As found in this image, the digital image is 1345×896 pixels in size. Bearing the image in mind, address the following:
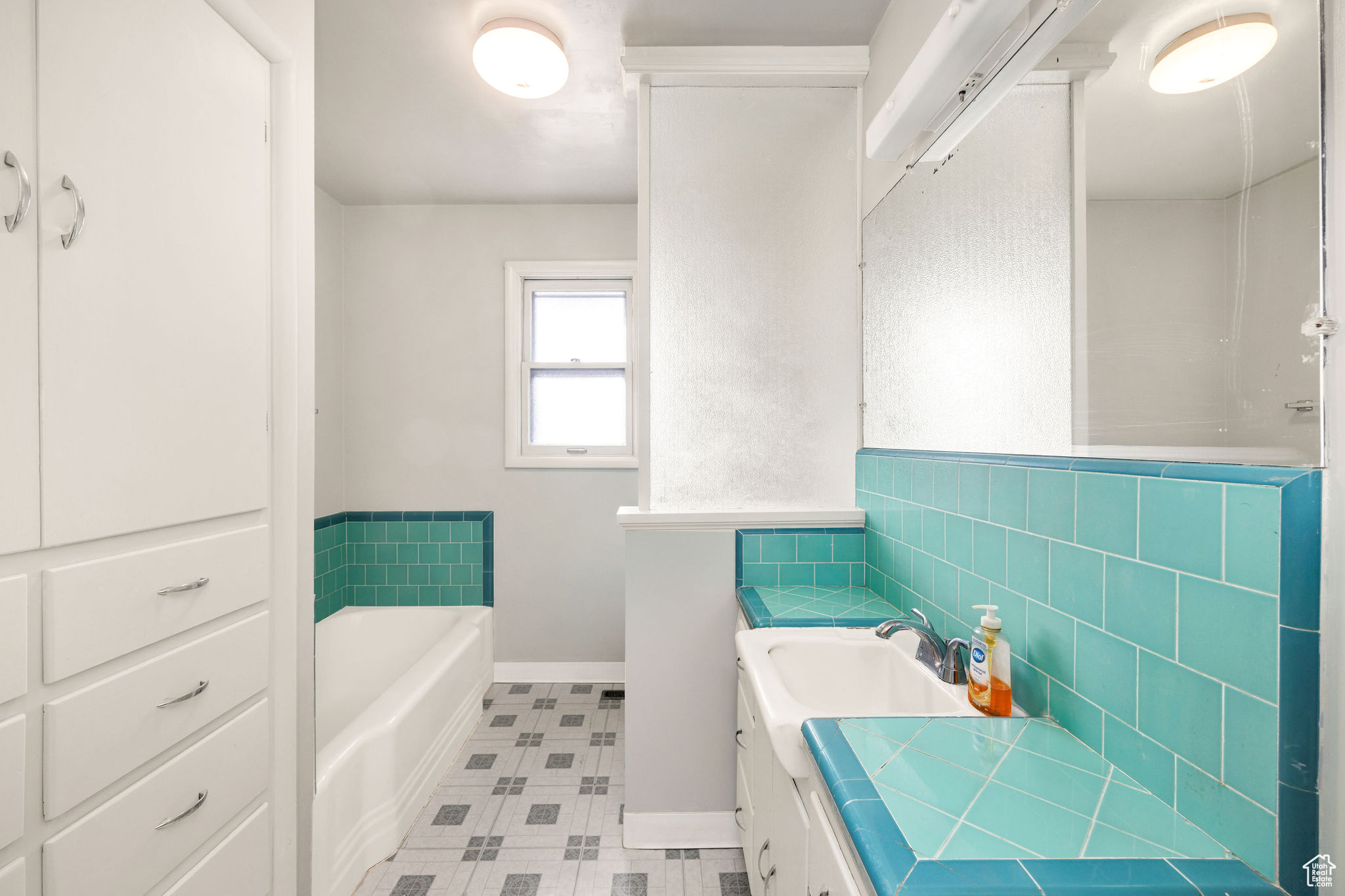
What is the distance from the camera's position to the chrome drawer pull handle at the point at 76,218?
85 cm

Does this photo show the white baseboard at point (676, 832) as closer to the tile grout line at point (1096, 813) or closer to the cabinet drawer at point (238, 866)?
the cabinet drawer at point (238, 866)

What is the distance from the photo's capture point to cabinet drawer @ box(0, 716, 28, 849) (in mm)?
784

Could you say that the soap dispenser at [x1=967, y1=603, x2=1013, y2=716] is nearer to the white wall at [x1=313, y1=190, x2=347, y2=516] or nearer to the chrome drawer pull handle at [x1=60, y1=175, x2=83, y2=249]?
the chrome drawer pull handle at [x1=60, y1=175, x2=83, y2=249]

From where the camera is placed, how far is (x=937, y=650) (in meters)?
1.10

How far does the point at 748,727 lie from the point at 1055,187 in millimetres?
1301

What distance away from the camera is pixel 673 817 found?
1.76 metres

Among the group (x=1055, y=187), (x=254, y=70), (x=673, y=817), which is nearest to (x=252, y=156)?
(x=254, y=70)

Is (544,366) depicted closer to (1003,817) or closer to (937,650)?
(937,650)

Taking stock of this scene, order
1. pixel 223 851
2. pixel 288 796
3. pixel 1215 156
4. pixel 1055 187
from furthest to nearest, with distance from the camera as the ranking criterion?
pixel 288 796 → pixel 223 851 → pixel 1055 187 → pixel 1215 156

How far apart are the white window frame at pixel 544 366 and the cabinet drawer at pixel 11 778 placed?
2.23 metres

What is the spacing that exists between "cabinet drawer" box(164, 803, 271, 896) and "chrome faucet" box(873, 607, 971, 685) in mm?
1400

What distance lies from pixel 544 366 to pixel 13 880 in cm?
250

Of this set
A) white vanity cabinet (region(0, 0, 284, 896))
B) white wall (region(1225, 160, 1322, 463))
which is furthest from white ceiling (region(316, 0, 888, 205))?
white wall (region(1225, 160, 1322, 463))

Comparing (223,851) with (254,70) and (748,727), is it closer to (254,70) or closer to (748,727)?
(748,727)
